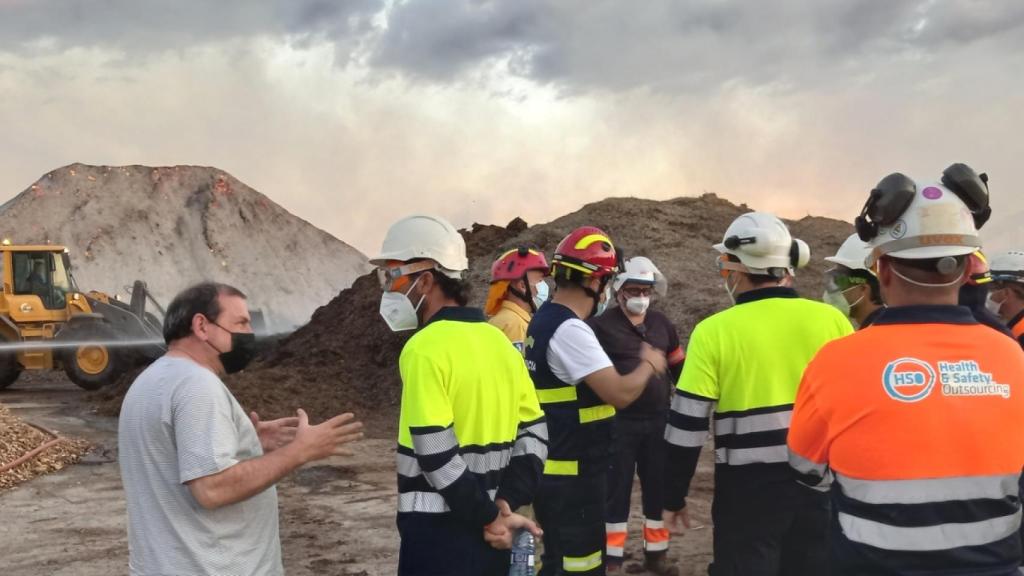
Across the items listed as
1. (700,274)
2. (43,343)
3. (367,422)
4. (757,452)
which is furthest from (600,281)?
(43,343)

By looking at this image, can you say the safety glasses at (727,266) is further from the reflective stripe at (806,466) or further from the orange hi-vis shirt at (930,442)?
the orange hi-vis shirt at (930,442)

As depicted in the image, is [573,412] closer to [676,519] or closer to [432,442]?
[676,519]

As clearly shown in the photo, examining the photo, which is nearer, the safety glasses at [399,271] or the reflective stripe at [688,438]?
the safety glasses at [399,271]

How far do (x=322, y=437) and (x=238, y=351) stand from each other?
21.7 inches

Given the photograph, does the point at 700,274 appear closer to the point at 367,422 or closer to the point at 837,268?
the point at 367,422

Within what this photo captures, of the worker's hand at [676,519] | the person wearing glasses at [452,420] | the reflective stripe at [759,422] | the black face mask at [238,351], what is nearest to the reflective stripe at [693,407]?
the reflective stripe at [759,422]


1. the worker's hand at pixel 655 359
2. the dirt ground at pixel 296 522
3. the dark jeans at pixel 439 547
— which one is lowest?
the dirt ground at pixel 296 522

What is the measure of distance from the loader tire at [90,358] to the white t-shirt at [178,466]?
19416mm

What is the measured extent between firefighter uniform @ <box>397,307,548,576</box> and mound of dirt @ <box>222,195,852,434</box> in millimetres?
12079

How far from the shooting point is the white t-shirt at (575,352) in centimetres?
388

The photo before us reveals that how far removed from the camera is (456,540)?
122 inches

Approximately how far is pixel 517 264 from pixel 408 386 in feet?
11.4

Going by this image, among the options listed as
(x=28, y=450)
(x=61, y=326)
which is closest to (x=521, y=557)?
(x=28, y=450)

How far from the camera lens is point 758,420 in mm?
3811
